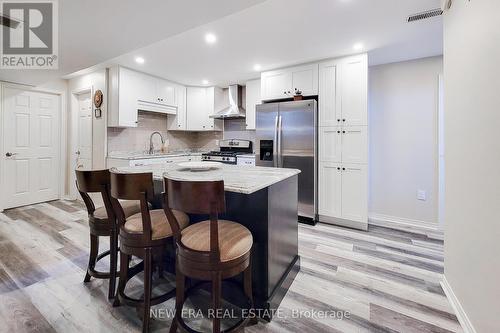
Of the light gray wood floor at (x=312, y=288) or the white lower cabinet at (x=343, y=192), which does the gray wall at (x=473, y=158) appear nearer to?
the light gray wood floor at (x=312, y=288)

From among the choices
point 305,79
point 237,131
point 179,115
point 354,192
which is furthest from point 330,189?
point 179,115

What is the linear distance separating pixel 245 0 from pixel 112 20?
1059 mm

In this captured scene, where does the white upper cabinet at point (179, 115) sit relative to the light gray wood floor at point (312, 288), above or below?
above

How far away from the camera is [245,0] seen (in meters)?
1.52

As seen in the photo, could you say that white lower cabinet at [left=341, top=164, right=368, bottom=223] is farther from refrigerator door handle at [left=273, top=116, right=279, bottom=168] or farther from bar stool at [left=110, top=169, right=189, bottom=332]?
bar stool at [left=110, top=169, right=189, bottom=332]

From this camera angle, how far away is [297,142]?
3443 millimetres

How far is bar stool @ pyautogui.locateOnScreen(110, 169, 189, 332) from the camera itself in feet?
4.26

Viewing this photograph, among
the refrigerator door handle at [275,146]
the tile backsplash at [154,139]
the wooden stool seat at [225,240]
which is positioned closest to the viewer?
the wooden stool seat at [225,240]

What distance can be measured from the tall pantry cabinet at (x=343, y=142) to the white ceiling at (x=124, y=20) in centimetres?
213

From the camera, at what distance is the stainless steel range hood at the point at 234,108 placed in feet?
15.3

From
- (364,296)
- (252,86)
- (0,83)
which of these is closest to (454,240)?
(364,296)

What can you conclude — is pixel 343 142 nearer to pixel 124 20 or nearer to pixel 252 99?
pixel 252 99

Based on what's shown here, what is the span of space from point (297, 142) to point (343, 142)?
646 millimetres

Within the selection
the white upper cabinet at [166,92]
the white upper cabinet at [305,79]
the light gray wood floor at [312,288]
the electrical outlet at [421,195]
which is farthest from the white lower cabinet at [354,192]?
the white upper cabinet at [166,92]
